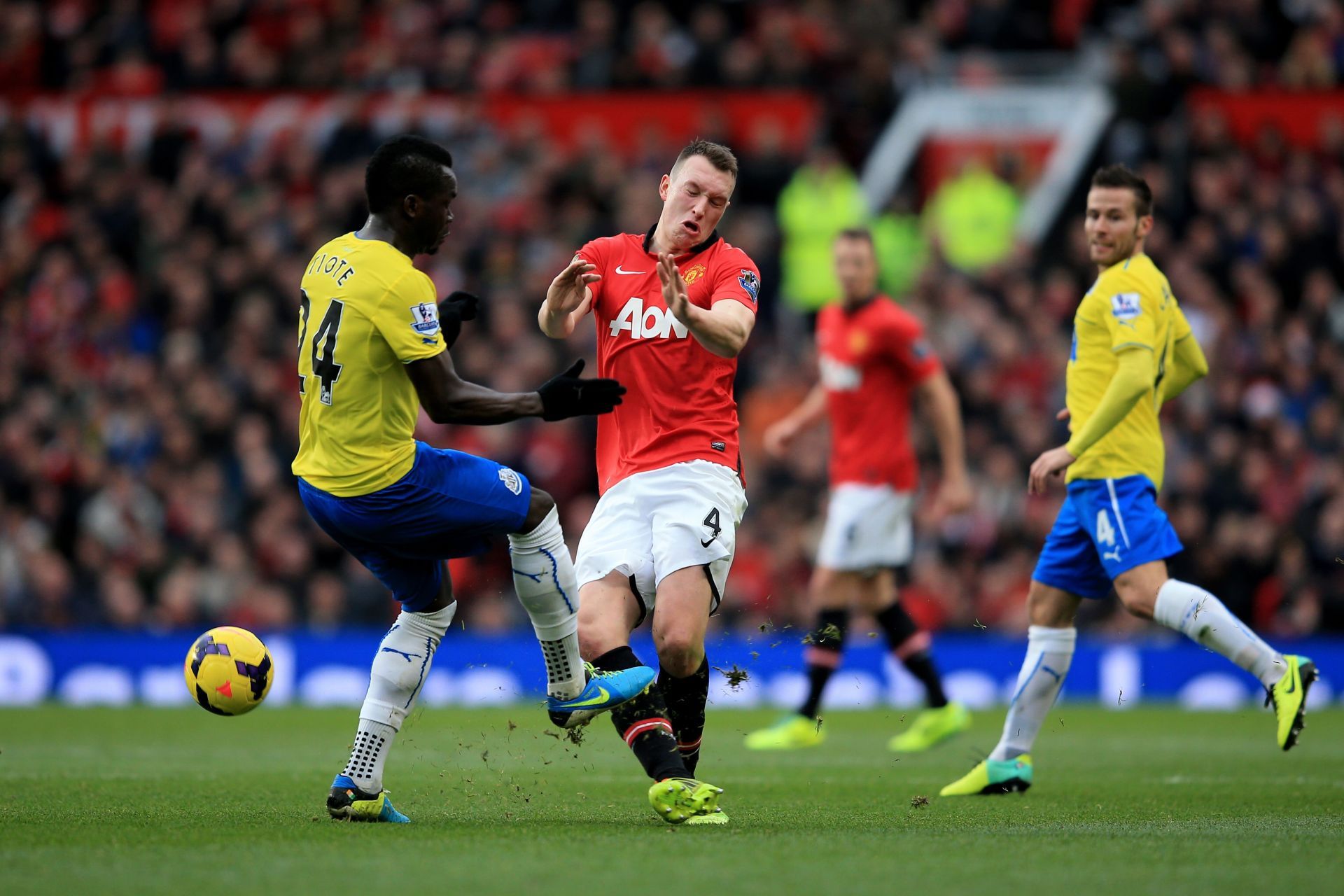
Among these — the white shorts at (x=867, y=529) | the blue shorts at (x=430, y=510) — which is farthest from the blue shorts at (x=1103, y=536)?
the white shorts at (x=867, y=529)

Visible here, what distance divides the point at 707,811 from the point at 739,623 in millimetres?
8950

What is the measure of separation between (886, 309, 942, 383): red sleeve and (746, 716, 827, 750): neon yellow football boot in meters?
2.25

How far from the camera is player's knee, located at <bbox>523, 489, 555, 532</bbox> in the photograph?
20.3 ft

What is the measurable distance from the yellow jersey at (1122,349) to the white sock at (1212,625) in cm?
61

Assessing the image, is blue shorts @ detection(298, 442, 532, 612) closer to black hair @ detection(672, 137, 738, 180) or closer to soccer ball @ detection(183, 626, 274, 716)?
soccer ball @ detection(183, 626, 274, 716)

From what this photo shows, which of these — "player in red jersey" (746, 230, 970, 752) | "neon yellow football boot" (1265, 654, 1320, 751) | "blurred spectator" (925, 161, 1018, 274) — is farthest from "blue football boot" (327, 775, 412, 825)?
"blurred spectator" (925, 161, 1018, 274)

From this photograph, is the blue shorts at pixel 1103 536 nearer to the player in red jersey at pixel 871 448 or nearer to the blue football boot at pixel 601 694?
the blue football boot at pixel 601 694

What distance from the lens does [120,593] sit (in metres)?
15.0

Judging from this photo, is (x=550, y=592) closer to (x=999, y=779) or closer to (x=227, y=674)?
(x=227, y=674)

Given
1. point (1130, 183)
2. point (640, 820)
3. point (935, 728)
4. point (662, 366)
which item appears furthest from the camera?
Answer: point (935, 728)

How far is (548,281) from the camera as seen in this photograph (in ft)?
54.3

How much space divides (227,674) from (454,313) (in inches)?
62.4

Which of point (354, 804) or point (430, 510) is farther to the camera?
point (354, 804)

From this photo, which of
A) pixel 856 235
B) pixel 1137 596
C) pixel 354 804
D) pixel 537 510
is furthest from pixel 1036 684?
pixel 856 235
